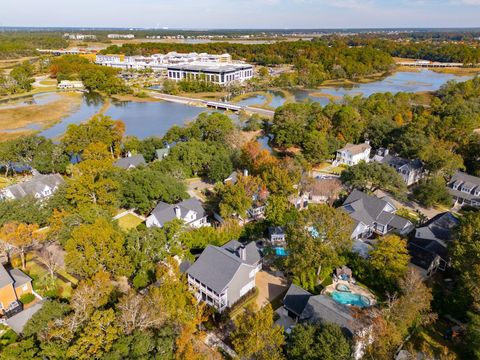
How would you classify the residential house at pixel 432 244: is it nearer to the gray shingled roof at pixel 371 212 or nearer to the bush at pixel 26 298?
the gray shingled roof at pixel 371 212

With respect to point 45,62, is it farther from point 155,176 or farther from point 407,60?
point 407,60

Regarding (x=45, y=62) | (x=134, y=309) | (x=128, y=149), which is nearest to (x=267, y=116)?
(x=128, y=149)

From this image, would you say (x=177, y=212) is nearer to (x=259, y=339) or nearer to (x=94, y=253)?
(x=94, y=253)

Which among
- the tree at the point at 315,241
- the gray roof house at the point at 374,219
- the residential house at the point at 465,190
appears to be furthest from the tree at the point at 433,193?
the tree at the point at 315,241

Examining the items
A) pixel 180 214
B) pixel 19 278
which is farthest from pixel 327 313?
pixel 19 278

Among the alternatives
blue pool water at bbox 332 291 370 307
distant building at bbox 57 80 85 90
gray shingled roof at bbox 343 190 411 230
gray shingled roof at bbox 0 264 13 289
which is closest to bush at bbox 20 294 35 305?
gray shingled roof at bbox 0 264 13 289

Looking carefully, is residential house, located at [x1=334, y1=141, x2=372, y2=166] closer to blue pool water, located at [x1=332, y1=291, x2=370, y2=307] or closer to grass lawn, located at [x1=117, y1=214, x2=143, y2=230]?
blue pool water, located at [x1=332, y1=291, x2=370, y2=307]
